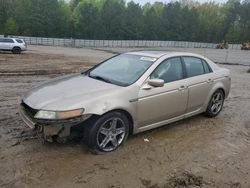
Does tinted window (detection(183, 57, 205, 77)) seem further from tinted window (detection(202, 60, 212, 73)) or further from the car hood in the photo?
the car hood

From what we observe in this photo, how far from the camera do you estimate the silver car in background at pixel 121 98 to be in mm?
4316

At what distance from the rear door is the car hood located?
164 cm

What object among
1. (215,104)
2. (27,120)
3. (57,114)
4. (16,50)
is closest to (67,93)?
(57,114)

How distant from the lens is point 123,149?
15.9 ft

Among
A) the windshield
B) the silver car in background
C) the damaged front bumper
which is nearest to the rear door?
the silver car in background

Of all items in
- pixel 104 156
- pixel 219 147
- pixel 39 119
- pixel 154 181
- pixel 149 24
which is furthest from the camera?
pixel 149 24

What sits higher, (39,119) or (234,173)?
(39,119)

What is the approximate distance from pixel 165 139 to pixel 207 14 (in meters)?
101

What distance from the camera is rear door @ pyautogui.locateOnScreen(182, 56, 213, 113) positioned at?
5840 millimetres

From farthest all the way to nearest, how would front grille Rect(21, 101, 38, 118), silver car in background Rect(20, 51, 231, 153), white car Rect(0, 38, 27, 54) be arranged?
white car Rect(0, 38, 27, 54)
front grille Rect(21, 101, 38, 118)
silver car in background Rect(20, 51, 231, 153)

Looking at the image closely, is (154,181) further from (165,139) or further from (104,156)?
(165,139)

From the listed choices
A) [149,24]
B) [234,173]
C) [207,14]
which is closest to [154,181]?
[234,173]

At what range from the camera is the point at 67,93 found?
182 inches

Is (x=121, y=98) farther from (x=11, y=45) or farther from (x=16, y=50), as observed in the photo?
(x=11, y=45)
